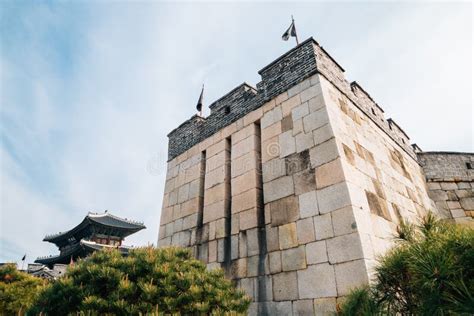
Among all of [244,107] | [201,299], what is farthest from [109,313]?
[244,107]

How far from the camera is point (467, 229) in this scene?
277 cm

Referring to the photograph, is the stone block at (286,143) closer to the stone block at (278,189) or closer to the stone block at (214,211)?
the stone block at (278,189)

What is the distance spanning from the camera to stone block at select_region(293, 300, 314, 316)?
389 centimetres

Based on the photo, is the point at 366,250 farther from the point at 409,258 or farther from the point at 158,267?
the point at 158,267

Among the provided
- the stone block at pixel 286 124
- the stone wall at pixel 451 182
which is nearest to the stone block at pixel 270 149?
the stone block at pixel 286 124

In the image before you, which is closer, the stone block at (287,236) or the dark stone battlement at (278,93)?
the stone block at (287,236)

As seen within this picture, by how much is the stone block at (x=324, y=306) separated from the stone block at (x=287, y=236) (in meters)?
0.86

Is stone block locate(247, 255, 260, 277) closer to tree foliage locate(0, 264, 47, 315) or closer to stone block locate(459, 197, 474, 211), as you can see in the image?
tree foliage locate(0, 264, 47, 315)

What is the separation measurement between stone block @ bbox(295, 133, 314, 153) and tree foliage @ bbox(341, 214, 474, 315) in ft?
7.30

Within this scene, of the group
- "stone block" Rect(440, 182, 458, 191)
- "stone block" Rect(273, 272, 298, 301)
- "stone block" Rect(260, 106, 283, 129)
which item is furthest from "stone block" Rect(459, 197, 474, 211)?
"stone block" Rect(273, 272, 298, 301)

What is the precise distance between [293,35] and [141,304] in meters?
6.80

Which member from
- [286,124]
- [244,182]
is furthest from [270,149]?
[244,182]

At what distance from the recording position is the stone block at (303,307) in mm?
3891

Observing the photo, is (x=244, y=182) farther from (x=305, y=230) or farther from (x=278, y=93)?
(x=278, y=93)
